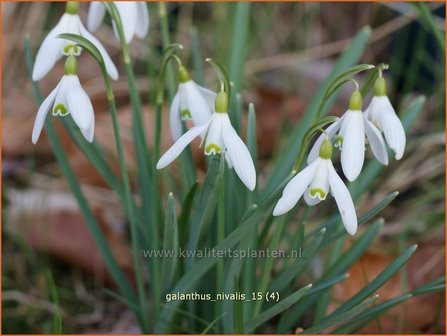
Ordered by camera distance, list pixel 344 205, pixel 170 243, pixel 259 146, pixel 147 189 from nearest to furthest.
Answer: pixel 344 205 → pixel 170 243 → pixel 147 189 → pixel 259 146

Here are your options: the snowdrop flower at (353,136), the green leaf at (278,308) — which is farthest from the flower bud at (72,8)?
the green leaf at (278,308)

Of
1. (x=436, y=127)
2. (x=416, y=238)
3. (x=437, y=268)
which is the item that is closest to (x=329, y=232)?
(x=437, y=268)

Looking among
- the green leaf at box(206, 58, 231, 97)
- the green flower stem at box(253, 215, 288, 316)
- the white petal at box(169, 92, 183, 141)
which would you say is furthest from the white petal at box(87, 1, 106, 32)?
the green flower stem at box(253, 215, 288, 316)

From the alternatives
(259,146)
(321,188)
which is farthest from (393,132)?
(259,146)

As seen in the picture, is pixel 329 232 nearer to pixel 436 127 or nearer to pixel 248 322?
pixel 248 322

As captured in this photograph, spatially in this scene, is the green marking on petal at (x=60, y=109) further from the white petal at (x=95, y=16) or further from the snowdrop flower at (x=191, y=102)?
the white petal at (x=95, y=16)

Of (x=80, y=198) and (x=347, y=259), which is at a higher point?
(x=80, y=198)

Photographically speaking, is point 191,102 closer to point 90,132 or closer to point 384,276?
point 90,132
